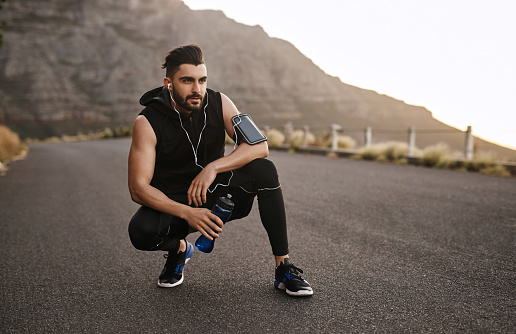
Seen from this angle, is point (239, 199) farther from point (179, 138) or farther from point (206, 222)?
point (179, 138)

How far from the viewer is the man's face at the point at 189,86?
8.20ft

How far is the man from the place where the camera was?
8.00ft

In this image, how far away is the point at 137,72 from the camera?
107188 mm

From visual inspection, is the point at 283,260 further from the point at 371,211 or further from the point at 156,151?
the point at 371,211

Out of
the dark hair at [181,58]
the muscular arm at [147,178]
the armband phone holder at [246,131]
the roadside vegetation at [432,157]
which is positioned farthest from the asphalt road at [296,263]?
the roadside vegetation at [432,157]

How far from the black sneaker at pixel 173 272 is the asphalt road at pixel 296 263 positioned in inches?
2.3

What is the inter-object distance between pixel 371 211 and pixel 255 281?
2.74 m

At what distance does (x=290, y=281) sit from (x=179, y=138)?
1.16 m

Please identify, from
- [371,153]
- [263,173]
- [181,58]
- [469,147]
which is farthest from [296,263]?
[371,153]

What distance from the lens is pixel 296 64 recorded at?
15925cm

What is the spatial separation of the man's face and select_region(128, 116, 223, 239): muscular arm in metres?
0.27

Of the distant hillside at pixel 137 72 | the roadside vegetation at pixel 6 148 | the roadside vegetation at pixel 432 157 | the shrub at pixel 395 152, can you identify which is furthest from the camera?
the distant hillside at pixel 137 72

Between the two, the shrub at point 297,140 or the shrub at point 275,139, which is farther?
the shrub at point 275,139

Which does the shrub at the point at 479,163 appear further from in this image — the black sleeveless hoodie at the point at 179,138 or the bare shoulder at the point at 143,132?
the bare shoulder at the point at 143,132
